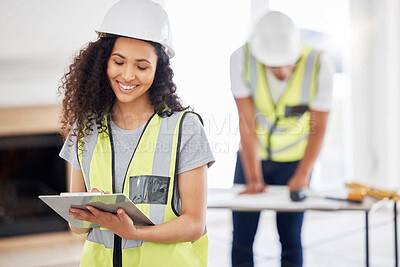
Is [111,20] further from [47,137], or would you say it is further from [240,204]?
[47,137]

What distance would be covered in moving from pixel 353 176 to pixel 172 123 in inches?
40.7

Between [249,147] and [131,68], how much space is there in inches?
24.1

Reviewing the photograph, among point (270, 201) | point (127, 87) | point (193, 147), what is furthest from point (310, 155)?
point (127, 87)

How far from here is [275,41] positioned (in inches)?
57.4

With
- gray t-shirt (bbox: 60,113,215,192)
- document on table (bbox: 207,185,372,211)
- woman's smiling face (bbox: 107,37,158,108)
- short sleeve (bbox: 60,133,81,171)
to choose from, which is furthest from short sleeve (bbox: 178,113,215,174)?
document on table (bbox: 207,185,372,211)

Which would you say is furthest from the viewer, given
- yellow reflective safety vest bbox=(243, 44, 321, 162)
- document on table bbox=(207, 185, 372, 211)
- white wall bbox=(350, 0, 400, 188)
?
white wall bbox=(350, 0, 400, 188)

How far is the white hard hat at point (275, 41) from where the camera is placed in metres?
1.43

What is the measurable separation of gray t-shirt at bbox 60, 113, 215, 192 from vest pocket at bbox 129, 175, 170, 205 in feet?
0.10

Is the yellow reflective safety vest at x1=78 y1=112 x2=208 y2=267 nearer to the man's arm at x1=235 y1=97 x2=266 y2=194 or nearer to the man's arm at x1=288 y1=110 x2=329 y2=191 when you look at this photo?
the man's arm at x1=235 y1=97 x2=266 y2=194

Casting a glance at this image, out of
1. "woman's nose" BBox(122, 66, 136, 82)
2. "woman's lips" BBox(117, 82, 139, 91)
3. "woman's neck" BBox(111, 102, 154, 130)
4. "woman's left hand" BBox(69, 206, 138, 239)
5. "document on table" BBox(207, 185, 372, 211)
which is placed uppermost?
"woman's nose" BBox(122, 66, 136, 82)

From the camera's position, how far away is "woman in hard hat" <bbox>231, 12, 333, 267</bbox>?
1.43m

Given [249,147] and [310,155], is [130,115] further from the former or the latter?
[310,155]

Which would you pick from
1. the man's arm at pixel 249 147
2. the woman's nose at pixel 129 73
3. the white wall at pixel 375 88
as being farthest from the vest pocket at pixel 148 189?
the white wall at pixel 375 88

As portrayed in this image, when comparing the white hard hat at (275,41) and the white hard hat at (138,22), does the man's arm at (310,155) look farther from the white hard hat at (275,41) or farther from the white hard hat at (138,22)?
the white hard hat at (138,22)
